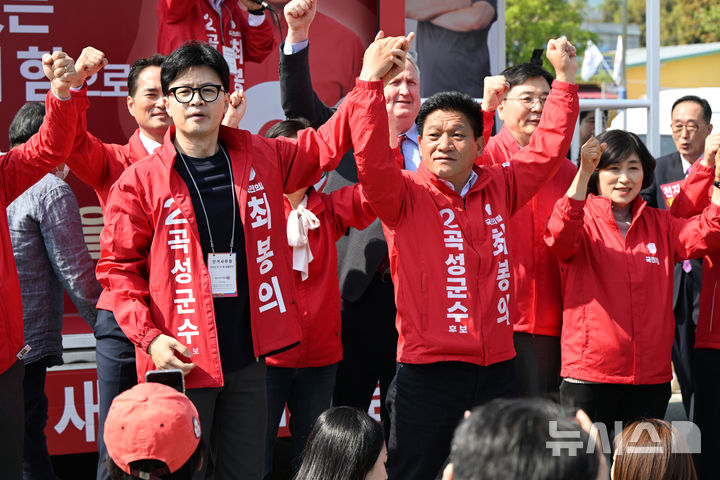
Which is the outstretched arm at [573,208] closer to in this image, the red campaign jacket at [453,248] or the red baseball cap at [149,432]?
the red campaign jacket at [453,248]

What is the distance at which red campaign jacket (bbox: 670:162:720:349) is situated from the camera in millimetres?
3795

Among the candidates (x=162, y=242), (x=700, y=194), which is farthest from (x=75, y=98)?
(x=700, y=194)

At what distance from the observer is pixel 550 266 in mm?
3711

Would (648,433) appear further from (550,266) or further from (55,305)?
(55,305)

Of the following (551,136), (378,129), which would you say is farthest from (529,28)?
(378,129)

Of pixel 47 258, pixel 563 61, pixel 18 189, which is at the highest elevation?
Result: pixel 563 61

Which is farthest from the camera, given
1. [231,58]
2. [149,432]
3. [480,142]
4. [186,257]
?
[231,58]

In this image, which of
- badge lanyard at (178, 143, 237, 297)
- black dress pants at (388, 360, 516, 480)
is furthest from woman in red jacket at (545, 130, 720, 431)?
badge lanyard at (178, 143, 237, 297)

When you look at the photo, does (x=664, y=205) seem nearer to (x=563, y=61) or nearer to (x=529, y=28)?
(x=563, y=61)

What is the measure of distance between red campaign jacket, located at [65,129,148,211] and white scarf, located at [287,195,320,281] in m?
0.64

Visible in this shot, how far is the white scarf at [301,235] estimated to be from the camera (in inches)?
140

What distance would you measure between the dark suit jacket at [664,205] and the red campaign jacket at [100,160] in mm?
2540

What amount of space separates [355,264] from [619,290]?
1.11m

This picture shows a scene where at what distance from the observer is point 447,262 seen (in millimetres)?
3121
